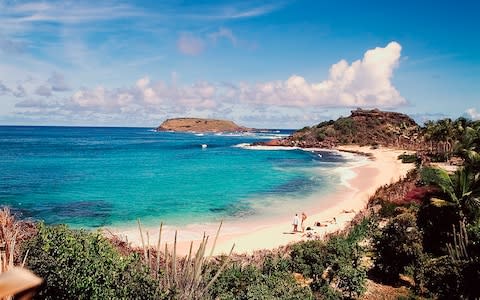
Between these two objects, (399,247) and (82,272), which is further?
(399,247)

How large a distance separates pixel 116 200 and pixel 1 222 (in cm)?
3344

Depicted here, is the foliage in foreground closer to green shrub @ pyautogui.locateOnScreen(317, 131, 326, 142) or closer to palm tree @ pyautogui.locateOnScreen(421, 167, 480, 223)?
palm tree @ pyautogui.locateOnScreen(421, 167, 480, 223)

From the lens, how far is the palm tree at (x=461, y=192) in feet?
57.5

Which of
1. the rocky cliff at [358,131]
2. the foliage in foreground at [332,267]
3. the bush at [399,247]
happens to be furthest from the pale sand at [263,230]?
the rocky cliff at [358,131]

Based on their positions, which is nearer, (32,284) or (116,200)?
(32,284)

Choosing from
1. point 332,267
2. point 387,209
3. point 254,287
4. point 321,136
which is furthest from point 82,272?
point 321,136

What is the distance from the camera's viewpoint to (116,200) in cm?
3797

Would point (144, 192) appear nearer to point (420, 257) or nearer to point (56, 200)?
point (56, 200)

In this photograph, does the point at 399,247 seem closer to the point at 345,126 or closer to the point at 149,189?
the point at 149,189

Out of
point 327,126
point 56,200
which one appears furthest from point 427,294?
point 327,126

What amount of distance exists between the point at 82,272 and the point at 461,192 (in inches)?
638

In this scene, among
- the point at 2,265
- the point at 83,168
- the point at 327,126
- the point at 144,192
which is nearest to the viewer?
the point at 2,265

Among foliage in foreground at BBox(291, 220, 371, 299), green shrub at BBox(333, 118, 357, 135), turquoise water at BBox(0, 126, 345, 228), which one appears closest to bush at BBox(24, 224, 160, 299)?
foliage in foreground at BBox(291, 220, 371, 299)

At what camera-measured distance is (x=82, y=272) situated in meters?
8.42
